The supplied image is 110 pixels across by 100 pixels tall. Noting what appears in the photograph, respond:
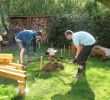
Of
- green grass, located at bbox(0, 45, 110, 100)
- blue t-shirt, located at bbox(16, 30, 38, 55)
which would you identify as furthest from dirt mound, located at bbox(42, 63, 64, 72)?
blue t-shirt, located at bbox(16, 30, 38, 55)

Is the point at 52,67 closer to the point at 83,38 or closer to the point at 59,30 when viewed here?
the point at 83,38

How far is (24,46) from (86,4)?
1027 cm

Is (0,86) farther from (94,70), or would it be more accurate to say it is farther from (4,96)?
(94,70)

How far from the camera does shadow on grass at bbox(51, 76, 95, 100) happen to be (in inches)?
352

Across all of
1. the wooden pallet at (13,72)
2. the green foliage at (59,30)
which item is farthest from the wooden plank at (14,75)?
the green foliage at (59,30)

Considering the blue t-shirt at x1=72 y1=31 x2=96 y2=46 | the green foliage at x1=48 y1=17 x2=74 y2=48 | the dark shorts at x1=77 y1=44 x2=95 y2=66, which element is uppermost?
the blue t-shirt at x1=72 y1=31 x2=96 y2=46

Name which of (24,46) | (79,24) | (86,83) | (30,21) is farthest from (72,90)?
(30,21)

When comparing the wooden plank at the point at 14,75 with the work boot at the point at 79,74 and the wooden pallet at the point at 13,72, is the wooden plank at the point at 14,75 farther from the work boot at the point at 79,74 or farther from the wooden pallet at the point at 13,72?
the work boot at the point at 79,74

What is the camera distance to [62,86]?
32.7 ft

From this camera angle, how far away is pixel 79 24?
1825 cm

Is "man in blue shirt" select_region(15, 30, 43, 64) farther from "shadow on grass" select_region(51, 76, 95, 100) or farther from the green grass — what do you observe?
"shadow on grass" select_region(51, 76, 95, 100)

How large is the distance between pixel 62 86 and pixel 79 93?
2.63 feet

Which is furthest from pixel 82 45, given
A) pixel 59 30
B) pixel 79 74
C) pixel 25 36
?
pixel 59 30

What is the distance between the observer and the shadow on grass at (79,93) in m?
8.93
